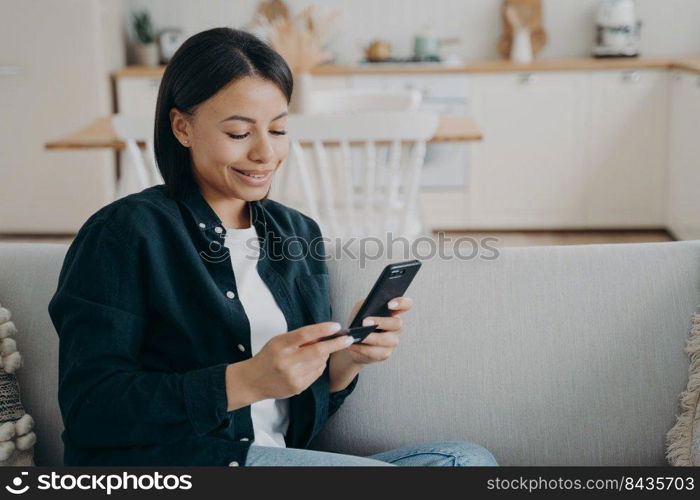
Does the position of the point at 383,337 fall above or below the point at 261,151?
below

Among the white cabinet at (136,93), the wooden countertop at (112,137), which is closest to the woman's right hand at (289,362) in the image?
the wooden countertop at (112,137)

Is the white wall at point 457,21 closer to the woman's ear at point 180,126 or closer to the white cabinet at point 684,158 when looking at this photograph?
the white cabinet at point 684,158

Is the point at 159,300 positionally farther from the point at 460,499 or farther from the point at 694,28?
the point at 694,28

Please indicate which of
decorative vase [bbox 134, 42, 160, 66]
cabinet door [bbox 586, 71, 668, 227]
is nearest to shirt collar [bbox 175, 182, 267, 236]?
cabinet door [bbox 586, 71, 668, 227]

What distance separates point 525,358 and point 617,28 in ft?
11.9

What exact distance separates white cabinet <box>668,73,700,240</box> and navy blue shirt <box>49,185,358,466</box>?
325 cm

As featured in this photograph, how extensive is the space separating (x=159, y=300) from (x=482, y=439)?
2.17ft

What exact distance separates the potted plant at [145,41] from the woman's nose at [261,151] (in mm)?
3889

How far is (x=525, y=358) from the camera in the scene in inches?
64.4

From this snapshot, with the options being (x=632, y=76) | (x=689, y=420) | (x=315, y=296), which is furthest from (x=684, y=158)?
(x=315, y=296)

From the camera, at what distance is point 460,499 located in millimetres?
1323

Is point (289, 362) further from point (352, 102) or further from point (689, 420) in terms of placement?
point (352, 102)

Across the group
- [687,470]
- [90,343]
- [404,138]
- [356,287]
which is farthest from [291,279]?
[404,138]

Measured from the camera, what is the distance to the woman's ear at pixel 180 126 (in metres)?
1.37
